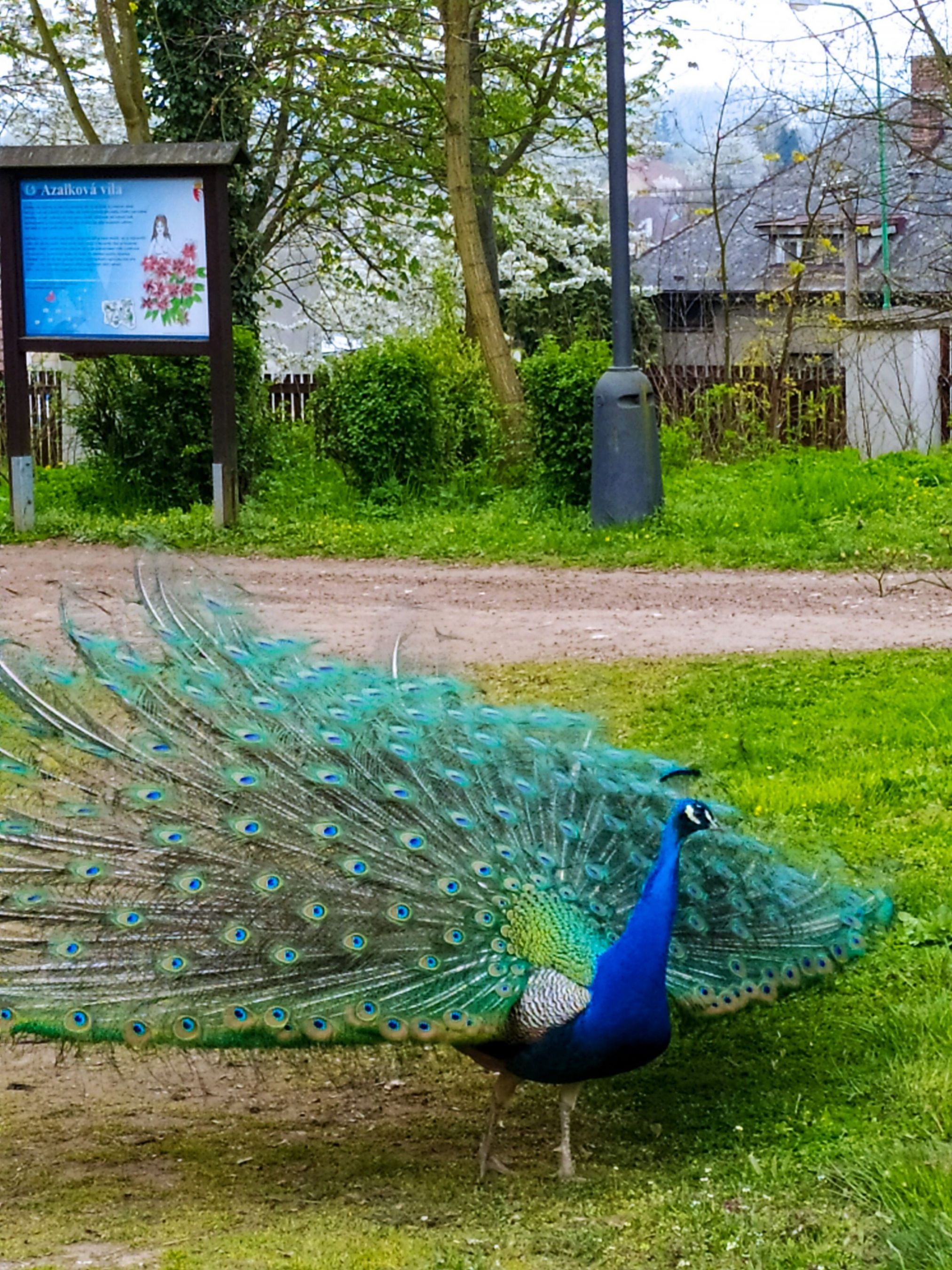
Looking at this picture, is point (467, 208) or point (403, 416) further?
point (467, 208)

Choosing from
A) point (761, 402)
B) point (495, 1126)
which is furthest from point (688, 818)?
point (761, 402)

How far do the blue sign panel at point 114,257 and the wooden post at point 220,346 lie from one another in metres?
0.08

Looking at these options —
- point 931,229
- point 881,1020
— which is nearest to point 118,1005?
point 881,1020

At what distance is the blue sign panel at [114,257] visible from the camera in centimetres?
1338

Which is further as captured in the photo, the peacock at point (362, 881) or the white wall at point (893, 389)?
the white wall at point (893, 389)

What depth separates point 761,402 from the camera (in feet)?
61.6

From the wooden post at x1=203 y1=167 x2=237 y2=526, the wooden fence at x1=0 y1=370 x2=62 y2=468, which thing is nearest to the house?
the wooden post at x1=203 y1=167 x2=237 y2=526

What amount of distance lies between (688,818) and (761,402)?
15.7 metres

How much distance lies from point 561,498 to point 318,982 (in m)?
10.7

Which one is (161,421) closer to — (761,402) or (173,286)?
(173,286)

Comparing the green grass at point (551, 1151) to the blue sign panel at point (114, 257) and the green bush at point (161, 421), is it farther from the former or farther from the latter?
the green bush at point (161, 421)

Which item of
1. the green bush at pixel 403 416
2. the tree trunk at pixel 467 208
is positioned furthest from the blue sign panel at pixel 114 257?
the tree trunk at pixel 467 208

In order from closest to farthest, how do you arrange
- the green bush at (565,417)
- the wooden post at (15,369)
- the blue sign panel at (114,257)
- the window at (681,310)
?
the blue sign panel at (114,257)
the wooden post at (15,369)
the green bush at (565,417)
the window at (681,310)

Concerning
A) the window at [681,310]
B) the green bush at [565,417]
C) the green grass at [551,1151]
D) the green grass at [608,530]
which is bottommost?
the green grass at [551,1151]
